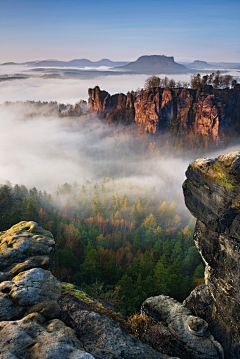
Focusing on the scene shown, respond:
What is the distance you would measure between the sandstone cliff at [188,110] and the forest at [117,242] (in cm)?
6317

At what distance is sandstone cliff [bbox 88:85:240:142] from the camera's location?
438 feet

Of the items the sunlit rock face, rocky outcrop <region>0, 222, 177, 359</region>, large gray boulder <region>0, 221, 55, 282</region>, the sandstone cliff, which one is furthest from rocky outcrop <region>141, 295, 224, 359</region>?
the sandstone cliff

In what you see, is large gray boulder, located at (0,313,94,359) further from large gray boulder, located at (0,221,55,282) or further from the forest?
the forest

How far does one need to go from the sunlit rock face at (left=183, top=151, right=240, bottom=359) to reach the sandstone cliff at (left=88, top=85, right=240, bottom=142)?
12717 cm

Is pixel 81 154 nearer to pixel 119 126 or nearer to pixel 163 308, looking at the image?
pixel 119 126

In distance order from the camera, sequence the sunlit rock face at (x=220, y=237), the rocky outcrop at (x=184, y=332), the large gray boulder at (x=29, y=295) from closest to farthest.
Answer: the large gray boulder at (x=29, y=295) → the sunlit rock face at (x=220, y=237) → the rocky outcrop at (x=184, y=332)

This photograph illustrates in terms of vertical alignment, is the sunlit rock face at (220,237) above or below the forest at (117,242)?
above

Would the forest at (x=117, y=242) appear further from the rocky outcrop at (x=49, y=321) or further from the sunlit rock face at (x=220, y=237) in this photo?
the sunlit rock face at (x=220, y=237)

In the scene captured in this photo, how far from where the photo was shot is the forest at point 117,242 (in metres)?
32.1

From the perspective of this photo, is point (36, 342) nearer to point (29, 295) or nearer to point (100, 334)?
point (29, 295)

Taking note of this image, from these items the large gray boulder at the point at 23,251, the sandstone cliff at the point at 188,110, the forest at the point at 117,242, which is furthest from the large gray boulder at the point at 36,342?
the sandstone cliff at the point at 188,110

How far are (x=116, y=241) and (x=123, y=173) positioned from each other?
230 feet

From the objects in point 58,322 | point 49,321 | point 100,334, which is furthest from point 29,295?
point 100,334

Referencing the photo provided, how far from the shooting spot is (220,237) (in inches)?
632
